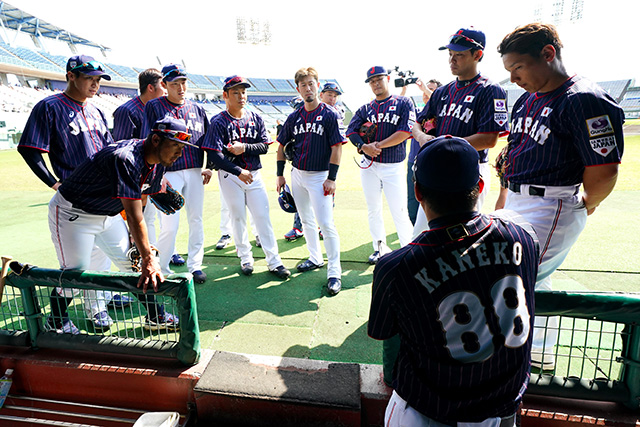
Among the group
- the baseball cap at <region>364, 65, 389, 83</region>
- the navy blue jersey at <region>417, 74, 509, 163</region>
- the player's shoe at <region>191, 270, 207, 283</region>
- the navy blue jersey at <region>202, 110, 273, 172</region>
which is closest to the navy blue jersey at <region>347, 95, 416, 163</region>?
the baseball cap at <region>364, 65, 389, 83</region>

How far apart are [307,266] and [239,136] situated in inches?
68.8

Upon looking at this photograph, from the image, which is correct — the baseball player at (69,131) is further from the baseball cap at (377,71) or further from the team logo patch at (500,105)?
the team logo patch at (500,105)

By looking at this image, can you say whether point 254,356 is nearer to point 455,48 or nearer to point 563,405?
point 563,405

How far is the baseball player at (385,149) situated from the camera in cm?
440

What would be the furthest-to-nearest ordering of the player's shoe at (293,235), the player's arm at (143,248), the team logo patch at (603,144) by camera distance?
1. the player's shoe at (293,235)
2. the player's arm at (143,248)
3. the team logo patch at (603,144)

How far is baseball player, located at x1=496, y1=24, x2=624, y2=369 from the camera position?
77.9 inches

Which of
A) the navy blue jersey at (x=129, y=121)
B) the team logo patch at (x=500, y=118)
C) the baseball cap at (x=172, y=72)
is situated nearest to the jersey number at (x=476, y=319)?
the team logo patch at (x=500, y=118)

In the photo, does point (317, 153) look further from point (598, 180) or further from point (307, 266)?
point (598, 180)

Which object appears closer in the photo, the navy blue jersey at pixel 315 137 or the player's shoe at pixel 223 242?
the navy blue jersey at pixel 315 137

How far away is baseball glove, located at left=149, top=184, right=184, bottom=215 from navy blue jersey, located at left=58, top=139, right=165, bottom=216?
350 millimetres

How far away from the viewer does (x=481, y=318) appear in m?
1.29

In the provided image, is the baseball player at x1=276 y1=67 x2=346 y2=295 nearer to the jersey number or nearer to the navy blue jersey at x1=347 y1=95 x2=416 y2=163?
the navy blue jersey at x1=347 y1=95 x2=416 y2=163

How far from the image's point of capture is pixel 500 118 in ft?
10.3

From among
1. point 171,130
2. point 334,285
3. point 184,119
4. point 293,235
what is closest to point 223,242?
point 293,235
